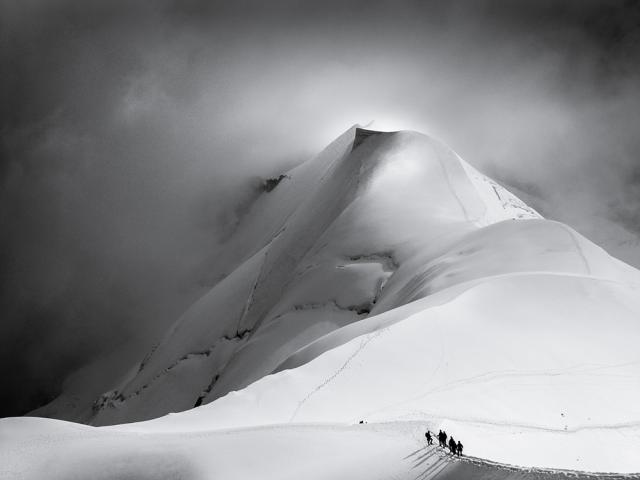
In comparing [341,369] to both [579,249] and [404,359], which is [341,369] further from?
[579,249]

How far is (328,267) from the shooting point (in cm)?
9300

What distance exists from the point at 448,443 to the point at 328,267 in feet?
194

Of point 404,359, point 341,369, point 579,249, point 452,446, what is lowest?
Result: point 452,446

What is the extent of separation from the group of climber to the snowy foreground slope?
705 millimetres

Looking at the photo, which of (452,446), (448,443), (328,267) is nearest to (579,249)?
(328,267)

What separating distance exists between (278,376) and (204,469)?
14.5 m

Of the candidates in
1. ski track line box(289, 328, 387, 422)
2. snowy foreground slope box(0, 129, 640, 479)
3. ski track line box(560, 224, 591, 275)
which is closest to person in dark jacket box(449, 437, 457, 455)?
snowy foreground slope box(0, 129, 640, 479)

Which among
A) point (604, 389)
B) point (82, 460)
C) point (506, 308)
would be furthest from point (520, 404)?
point (82, 460)

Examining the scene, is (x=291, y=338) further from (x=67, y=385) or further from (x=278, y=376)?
(x=67, y=385)

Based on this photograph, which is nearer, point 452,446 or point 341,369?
point 452,446

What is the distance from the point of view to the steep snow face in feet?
276

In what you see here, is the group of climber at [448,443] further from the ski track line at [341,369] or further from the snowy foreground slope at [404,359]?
the ski track line at [341,369]

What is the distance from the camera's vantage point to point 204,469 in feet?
113

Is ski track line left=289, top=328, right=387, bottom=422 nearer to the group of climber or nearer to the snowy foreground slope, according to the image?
the snowy foreground slope
